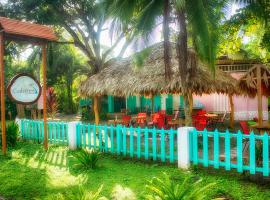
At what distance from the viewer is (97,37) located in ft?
65.8

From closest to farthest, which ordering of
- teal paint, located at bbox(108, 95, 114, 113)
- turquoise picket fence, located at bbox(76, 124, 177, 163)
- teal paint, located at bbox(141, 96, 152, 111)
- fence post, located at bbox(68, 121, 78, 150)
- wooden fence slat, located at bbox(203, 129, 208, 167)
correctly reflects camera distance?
1. wooden fence slat, located at bbox(203, 129, 208, 167)
2. turquoise picket fence, located at bbox(76, 124, 177, 163)
3. fence post, located at bbox(68, 121, 78, 150)
4. teal paint, located at bbox(141, 96, 152, 111)
5. teal paint, located at bbox(108, 95, 114, 113)

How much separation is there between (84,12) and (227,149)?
14.4 m

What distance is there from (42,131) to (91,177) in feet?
15.5

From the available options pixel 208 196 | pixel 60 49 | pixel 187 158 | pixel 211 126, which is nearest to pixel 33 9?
pixel 60 49

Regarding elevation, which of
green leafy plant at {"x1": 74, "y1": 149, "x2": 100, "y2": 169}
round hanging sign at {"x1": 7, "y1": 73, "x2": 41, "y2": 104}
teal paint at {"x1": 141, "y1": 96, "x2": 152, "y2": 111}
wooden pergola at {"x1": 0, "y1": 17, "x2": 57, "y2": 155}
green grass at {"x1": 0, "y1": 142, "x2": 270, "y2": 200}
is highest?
wooden pergola at {"x1": 0, "y1": 17, "x2": 57, "y2": 155}

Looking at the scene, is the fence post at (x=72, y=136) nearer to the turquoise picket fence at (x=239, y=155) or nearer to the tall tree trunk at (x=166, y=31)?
the tall tree trunk at (x=166, y=31)

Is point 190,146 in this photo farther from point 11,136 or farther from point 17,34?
point 11,136

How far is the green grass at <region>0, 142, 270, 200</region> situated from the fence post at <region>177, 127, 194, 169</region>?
0.66ft

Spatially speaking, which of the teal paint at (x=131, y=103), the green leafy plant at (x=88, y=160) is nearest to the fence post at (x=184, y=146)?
the green leafy plant at (x=88, y=160)

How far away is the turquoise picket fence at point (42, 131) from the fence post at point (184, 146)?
14.6 feet

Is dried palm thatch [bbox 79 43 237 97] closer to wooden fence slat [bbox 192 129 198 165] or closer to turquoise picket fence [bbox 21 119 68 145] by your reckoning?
turquoise picket fence [bbox 21 119 68 145]

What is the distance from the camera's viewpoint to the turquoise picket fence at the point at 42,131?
394 inches

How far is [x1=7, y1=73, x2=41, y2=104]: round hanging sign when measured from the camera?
7812mm

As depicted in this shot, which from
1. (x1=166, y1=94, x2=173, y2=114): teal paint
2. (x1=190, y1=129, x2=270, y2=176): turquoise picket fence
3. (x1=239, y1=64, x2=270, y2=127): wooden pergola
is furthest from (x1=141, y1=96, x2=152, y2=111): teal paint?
(x1=190, y1=129, x2=270, y2=176): turquoise picket fence
